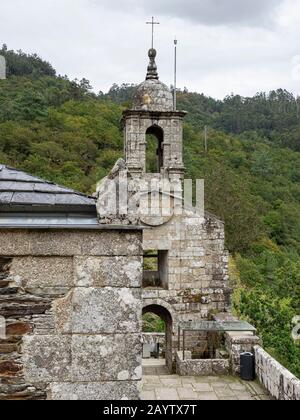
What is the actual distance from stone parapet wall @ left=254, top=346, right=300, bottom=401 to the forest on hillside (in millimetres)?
2184

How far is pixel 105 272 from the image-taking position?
3303 mm

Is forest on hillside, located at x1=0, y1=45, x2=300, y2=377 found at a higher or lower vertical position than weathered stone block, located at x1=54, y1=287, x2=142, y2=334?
higher

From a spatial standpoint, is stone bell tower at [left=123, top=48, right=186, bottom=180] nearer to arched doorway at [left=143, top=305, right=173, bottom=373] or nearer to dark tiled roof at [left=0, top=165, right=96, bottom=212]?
arched doorway at [left=143, top=305, right=173, bottom=373]

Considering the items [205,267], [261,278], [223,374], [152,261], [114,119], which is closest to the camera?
[223,374]

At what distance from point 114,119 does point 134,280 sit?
29.6 metres

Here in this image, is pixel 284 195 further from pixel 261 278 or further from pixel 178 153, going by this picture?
pixel 178 153

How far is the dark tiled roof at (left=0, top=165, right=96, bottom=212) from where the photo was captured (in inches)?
133

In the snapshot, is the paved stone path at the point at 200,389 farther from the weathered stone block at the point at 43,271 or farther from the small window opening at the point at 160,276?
the weathered stone block at the point at 43,271

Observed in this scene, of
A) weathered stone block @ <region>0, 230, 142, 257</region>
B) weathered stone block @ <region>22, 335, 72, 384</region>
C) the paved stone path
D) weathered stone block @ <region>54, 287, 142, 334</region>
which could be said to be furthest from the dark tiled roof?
the paved stone path

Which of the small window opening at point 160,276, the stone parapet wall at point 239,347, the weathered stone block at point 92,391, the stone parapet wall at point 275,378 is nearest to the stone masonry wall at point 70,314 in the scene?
the weathered stone block at point 92,391

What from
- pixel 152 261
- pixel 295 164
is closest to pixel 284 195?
pixel 295 164

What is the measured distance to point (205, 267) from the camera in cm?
1032

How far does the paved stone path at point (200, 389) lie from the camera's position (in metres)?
7.33
